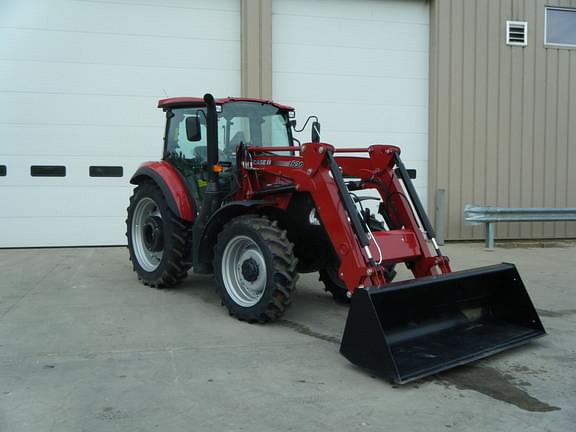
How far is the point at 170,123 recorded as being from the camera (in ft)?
22.1

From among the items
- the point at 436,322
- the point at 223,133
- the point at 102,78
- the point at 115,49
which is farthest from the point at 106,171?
the point at 436,322

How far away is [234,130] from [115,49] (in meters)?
4.54

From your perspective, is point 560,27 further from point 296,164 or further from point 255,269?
point 255,269

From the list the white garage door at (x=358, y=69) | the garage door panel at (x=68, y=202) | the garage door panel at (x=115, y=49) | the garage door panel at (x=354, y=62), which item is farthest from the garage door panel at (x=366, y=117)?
the garage door panel at (x=68, y=202)

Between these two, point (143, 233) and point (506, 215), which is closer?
point (143, 233)

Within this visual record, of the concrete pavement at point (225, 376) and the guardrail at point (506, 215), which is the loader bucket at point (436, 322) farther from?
the guardrail at point (506, 215)

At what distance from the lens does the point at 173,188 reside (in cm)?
627

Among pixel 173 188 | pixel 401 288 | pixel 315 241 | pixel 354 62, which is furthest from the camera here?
pixel 354 62

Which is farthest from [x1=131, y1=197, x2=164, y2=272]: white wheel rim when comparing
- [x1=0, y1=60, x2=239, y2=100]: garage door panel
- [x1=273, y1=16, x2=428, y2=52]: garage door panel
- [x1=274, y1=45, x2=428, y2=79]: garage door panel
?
[x1=273, y1=16, x2=428, y2=52]: garage door panel

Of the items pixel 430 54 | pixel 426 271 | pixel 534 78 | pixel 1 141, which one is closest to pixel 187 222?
pixel 426 271

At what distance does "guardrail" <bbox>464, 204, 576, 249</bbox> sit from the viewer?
407 inches

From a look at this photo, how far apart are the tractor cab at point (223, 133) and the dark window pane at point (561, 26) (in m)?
7.07

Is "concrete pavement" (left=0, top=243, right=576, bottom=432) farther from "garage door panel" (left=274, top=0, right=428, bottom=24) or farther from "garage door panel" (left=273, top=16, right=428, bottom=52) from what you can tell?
"garage door panel" (left=274, top=0, right=428, bottom=24)

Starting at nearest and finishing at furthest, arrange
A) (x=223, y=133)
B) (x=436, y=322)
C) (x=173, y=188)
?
(x=436, y=322), (x=223, y=133), (x=173, y=188)
